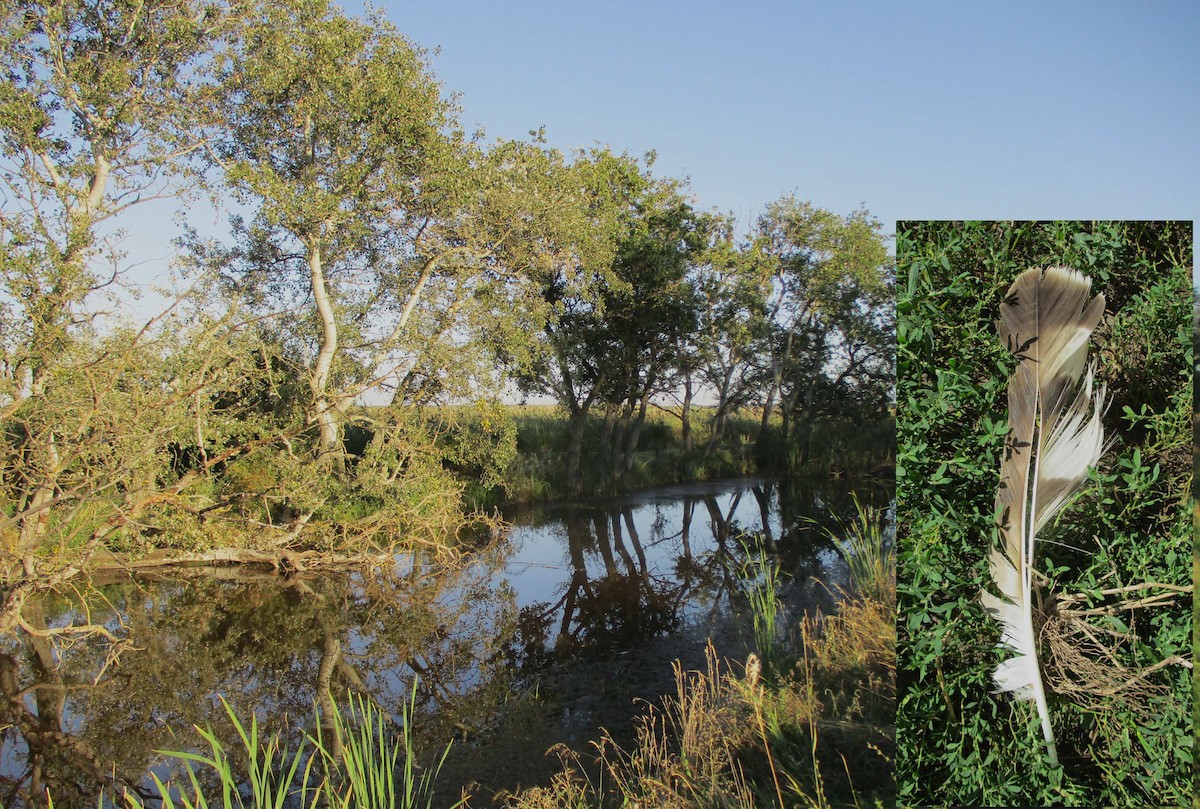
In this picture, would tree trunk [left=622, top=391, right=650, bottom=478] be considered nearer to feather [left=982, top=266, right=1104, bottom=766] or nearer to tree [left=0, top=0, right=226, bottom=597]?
tree [left=0, top=0, right=226, bottom=597]

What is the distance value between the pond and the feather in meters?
2.53

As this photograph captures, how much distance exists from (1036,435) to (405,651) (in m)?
5.17

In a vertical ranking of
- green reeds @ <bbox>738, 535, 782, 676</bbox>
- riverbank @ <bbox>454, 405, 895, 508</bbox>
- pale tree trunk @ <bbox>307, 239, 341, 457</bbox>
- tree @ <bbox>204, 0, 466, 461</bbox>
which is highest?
tree @ <bbox>204, 0, 466, 461</bbox>

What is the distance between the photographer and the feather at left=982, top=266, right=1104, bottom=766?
237cm

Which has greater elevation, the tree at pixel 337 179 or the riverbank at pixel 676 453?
the tree at pixel 337 179

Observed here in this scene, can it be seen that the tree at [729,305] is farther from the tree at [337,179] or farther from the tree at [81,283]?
the tree at [81,283]

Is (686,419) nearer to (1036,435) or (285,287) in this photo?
(285,287)

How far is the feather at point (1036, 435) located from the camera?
2.37m

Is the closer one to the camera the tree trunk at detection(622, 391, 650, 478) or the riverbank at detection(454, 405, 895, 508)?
the riverbank at detection(454, 405, 895, 508)

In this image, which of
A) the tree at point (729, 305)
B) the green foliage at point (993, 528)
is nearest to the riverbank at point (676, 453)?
the tree at point (729, 305)

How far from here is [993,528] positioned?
7.79 feet

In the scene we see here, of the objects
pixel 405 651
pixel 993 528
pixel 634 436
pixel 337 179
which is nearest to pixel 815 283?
pixel 634 436

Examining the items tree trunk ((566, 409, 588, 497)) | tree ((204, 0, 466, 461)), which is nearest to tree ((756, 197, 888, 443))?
tree trunk ((566, 409, 588, 497))

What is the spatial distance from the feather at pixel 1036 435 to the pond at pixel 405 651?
8.30ft
